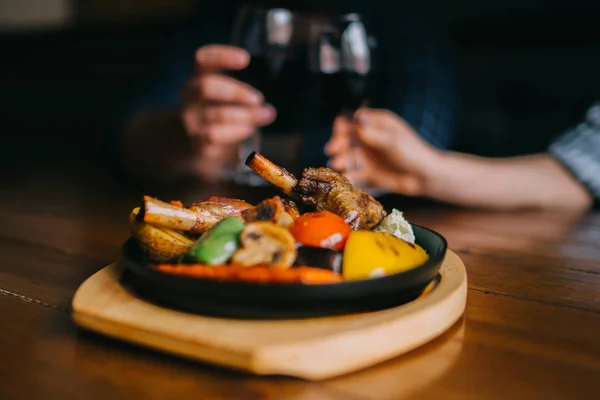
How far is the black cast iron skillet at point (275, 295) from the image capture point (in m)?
0.51

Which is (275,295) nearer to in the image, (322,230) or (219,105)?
(322,230)

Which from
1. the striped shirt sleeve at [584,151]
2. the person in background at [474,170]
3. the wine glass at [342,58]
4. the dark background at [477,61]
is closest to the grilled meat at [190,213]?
the wine glass at [342,58]

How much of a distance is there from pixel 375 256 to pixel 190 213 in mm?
188

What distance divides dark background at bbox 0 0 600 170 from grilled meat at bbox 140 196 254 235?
4.28ft

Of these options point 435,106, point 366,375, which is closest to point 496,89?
point 435,106

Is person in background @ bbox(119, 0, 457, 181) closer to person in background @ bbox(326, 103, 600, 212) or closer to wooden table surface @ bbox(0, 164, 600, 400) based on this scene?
person in background @ bbox(326, 103, 600, 212)

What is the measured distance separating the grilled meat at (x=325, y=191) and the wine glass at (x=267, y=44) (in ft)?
1.90

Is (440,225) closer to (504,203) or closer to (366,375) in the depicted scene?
(504,203)

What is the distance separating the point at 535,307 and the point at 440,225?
1.59 ft

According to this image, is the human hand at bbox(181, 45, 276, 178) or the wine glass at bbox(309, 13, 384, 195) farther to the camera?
the human hand at bbox(181, 45, 276, 178)

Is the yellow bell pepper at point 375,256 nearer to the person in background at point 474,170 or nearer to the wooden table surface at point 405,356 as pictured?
the wooden table surface at point 405,356

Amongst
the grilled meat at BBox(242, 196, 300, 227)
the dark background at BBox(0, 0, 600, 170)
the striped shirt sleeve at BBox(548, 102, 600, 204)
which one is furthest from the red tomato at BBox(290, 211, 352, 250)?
the dark background at BBox(0, 0, 600, 170)

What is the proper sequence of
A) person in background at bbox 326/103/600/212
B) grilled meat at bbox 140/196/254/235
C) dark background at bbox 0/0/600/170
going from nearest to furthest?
1. grilled meat at bbox 140/196/254/235
2. person in background at bbox 326/103/600/212
3. dark background at bbox 0/0/600/170

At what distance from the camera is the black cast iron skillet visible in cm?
51
